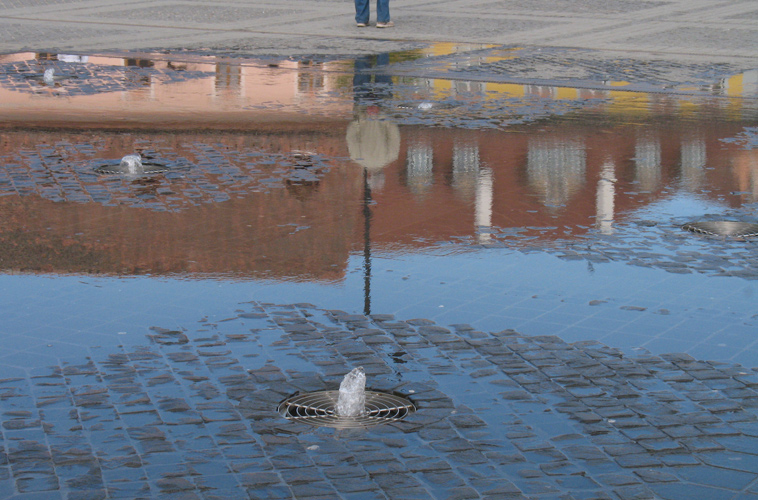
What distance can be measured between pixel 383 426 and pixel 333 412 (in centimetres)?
28

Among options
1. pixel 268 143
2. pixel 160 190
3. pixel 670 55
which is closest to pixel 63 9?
pixel 670 55

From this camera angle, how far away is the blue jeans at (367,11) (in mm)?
23094

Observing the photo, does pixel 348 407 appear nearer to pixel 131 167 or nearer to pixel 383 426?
pixel 383 426

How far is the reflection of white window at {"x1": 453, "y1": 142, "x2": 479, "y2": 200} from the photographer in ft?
32.7

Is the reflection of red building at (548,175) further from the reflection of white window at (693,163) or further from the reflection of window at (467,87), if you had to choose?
the reflection of window at (467,87)

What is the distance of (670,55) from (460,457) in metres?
15.8

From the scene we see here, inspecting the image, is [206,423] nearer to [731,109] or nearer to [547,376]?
[547,376]

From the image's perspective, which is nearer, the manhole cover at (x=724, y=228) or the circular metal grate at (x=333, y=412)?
the circular metal grate at (x=333, y=412)

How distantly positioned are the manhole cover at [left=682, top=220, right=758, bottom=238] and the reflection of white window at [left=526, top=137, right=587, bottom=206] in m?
1.23

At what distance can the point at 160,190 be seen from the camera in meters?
9.72

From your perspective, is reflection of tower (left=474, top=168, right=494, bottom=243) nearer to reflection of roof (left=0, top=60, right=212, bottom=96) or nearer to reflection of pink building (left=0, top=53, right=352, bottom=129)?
reflection of pink building (left=0, top=53, right=352, bottom=129)

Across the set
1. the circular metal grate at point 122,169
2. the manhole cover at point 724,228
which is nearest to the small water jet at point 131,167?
the circular metal grate at point 122,169

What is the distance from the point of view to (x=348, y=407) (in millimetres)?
5355

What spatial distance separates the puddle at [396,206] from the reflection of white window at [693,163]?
5cm
